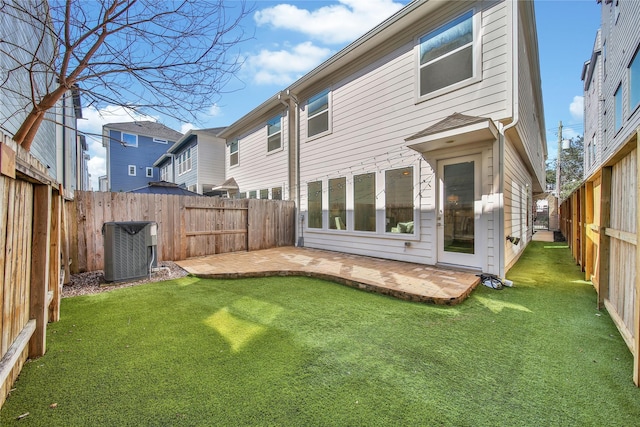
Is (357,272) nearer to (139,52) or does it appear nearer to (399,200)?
(399,200)

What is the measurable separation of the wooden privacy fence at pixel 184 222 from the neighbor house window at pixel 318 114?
254 cm

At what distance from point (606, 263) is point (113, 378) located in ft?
17.4

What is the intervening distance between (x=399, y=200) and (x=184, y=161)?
1486 cm

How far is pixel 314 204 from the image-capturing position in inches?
328

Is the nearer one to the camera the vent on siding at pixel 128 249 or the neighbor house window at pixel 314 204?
the vent on siding at pixel 128 249

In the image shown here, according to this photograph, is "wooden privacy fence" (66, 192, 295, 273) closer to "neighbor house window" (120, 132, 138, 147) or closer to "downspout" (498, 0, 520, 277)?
"downspout" (498, 0, 520, 277)

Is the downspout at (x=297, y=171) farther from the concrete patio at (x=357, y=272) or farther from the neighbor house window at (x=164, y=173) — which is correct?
the neighbor house window at (x=164, y=173)

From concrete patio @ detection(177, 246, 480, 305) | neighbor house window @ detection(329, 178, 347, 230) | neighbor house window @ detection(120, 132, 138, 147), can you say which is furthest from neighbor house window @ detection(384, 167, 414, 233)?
neighbor house window @ detection(120, 132, 138, 147)

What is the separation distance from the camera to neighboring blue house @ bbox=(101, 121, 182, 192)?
67.8 ft

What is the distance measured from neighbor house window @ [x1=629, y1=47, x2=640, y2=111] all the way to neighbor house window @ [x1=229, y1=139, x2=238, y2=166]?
1291cm

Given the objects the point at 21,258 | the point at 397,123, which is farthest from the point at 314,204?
the point at 21,258

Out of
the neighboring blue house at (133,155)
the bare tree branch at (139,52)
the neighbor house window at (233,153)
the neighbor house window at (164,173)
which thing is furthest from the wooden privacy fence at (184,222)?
the neighboring blue house at (133,155)

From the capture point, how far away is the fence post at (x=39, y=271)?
7.20ft

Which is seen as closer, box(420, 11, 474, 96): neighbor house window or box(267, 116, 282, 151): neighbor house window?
box(420, 11, 474, 96): neighbor house window
